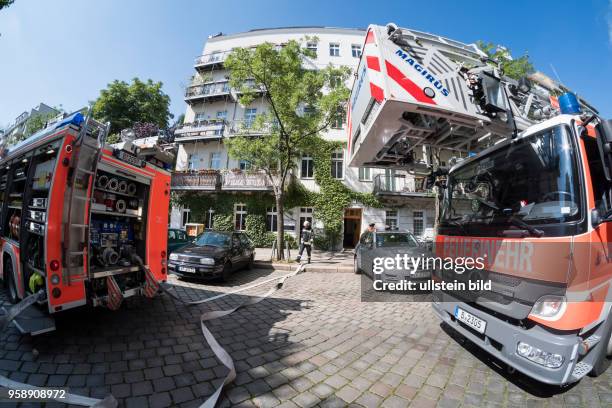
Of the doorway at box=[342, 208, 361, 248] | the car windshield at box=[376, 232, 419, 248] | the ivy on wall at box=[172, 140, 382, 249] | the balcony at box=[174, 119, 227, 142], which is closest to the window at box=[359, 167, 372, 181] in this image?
the ivy on wall at box=[172, 140, 382, 249]

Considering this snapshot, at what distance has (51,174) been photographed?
2922 millimetres

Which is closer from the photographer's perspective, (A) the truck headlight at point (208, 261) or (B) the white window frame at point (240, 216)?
(A) the truck headlight at point (208, 261)

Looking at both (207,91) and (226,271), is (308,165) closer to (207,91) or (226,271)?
(207,91)

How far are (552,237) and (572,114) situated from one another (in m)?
1.38

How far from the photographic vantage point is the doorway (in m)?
16.8

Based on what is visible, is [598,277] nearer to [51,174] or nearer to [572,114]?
Result: [572,114]

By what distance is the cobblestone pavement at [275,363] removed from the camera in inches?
88.2

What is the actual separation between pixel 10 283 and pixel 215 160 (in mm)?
15840

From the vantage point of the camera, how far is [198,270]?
6.33m

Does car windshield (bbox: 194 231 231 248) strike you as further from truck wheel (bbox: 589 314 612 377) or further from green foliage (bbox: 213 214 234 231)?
green foliage (bbox: 213 214 234 231)

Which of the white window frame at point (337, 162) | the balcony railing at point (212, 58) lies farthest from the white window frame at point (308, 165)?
the balcony railing at point (212, 58)

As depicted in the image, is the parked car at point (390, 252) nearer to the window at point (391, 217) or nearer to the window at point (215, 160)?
the window at point (391, 217)

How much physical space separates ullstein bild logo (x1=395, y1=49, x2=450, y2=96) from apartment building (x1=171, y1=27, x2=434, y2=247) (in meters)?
10.8

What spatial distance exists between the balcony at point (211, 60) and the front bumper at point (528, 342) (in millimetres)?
24381
